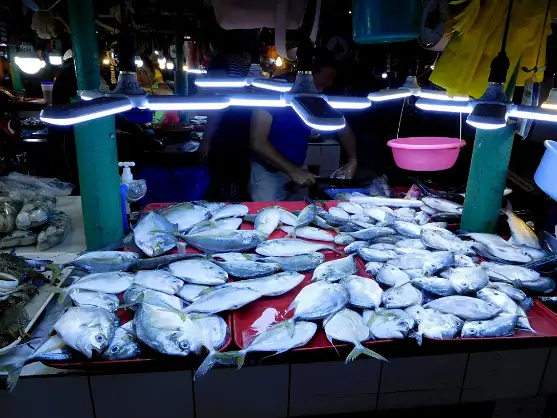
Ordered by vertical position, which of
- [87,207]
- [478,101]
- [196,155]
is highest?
[478,101]

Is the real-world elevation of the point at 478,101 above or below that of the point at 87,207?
above

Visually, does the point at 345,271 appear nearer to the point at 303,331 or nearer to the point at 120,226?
the point at 303,331

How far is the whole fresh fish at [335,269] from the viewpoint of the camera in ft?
8.02

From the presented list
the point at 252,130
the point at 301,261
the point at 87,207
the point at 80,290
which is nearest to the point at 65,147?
the point at 252,130

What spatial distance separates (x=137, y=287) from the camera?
224 cm

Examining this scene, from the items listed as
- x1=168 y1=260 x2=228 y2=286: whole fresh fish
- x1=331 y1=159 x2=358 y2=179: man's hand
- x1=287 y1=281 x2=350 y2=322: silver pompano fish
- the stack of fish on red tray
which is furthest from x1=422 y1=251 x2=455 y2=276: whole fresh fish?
x1=331 y1=159 x2=358 y2=179: man's hand

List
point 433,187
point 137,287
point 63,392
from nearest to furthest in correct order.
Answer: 1. point 63,392
2. point 137,287
3. point 433,187

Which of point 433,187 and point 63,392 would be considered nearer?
point 63,392

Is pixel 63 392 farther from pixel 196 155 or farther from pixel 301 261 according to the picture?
pixel 196 155

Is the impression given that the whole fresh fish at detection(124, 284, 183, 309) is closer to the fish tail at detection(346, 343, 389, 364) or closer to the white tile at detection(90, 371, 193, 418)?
the white tile at detection(90, 371, 193, 418)

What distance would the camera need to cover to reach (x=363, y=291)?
2285mm

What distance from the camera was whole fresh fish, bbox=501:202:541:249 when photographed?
9.73 ft

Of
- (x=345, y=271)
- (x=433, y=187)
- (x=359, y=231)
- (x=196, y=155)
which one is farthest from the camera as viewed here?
(x=196, y=155)

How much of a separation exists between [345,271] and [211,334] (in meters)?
0.99
